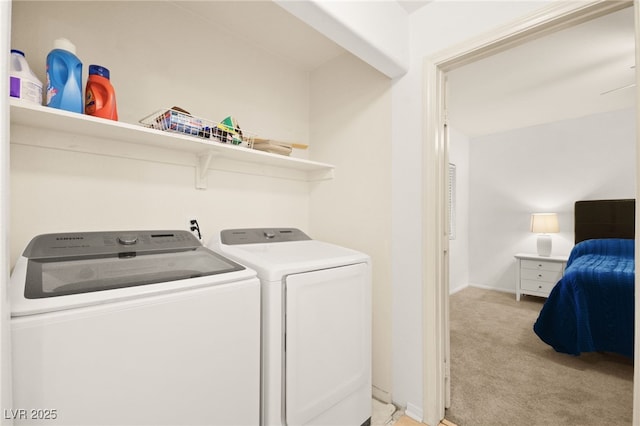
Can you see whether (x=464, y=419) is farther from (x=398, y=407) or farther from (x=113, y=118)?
(x=113, y=118)

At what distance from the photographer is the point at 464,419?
1708 millimetres

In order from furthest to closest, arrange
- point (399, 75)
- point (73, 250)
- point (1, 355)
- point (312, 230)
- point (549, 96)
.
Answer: point (549, 96) < point (312, 230) < point (399, 75) < point (73, 250) < point (1, 355)

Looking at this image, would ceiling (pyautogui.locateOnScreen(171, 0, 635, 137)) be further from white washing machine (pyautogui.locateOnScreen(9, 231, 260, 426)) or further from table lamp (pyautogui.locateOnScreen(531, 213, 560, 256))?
white washing machine (pyautogui.locateOnScreen(9, 231, 260, 426))

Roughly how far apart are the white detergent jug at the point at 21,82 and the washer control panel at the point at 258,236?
99 cm

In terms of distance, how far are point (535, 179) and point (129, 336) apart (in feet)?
17.2

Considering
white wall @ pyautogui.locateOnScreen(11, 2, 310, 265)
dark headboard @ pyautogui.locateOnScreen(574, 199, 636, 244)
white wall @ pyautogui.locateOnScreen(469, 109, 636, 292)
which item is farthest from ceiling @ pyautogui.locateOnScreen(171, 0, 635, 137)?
dark headboard @ pyautogui.locateOnScreen(574, 199, 636, 244)

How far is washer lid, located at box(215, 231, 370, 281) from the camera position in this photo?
1285 mm

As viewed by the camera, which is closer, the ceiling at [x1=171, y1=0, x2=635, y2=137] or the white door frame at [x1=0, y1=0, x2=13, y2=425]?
the white door frame at [x1=0, y1=0, x2=13, y2=425]

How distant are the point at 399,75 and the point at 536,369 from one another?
8.04ft

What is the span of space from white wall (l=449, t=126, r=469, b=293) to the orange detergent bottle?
14.3 ft

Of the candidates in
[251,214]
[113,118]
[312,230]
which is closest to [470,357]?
[312,230]

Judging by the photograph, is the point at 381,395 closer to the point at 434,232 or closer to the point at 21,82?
the point at 434,232

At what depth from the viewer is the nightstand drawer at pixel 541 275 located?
3.90 metres

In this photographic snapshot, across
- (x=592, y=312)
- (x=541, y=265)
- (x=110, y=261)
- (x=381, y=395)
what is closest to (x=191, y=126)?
(x=110, y=261)
